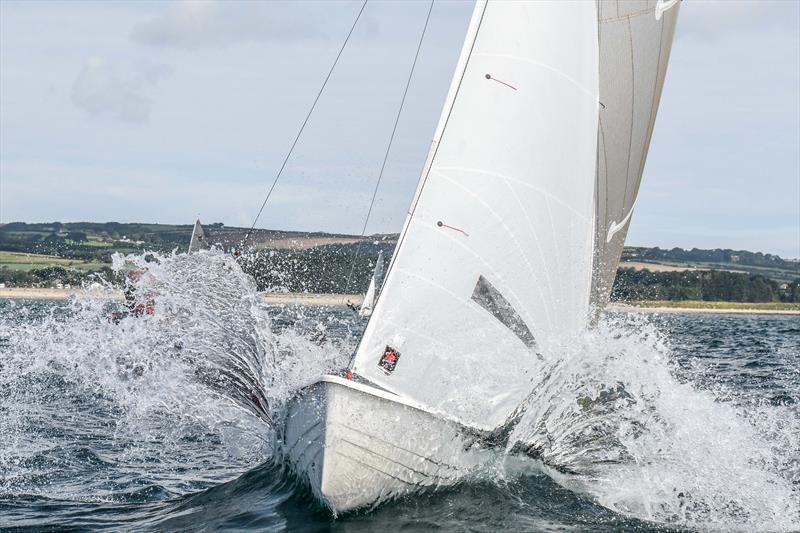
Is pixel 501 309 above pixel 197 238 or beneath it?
beneath

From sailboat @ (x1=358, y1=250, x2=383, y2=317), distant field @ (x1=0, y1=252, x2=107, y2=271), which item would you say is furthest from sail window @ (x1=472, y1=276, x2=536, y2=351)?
distant field @ (x1=0, y1=252, x2=107, y2=271)

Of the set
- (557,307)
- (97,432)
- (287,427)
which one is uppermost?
(557,307)

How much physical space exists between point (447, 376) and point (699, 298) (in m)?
86.2

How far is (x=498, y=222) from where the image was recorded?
730cm

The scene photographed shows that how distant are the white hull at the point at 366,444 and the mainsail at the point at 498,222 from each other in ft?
1.14

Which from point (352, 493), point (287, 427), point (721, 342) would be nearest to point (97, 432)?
point (287, 427)

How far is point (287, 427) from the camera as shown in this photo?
24.0 feet

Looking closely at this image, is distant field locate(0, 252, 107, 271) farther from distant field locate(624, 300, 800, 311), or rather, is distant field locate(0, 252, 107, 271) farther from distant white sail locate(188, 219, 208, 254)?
distant field locate(624, 300, 800, 311)

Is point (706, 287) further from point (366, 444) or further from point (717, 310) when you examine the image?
point (366, 444)

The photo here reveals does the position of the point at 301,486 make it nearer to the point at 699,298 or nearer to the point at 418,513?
the point at 418,513

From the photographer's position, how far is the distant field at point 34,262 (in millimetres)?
73750

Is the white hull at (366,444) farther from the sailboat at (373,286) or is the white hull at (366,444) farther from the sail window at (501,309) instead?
the sailboat at (373,286)

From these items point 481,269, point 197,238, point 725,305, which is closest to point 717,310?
point 725,305

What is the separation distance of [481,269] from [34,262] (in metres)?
79.7
